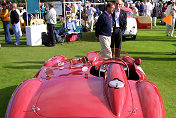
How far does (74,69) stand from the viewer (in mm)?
3559

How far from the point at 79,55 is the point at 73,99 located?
6028 millimetres

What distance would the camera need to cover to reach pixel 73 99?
7.92ft

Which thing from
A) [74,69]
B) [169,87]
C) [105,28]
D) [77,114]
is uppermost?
[105,28]

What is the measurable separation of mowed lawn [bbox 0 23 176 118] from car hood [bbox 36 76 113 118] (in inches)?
64.3

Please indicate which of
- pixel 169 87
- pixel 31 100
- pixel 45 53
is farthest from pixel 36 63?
pixel 31 100

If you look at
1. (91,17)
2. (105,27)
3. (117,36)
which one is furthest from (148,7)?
(105,27)

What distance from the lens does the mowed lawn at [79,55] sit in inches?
193

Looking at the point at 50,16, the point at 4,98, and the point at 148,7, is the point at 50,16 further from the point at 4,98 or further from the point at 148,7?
the point at 148,7

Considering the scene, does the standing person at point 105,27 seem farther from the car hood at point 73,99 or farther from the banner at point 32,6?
the banner at point 32,6

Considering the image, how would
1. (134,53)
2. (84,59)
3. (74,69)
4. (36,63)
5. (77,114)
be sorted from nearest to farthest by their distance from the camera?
(77,114)
(74,69)
(84,59)
(36,63)
(134,53)

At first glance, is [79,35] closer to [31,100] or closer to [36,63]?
[36,63]

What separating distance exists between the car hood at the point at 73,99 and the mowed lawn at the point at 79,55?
1.63m

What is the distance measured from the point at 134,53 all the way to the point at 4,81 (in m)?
5.06

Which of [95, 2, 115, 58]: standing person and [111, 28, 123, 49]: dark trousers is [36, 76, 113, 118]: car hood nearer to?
[95, 2, 115, 58]: standing person
